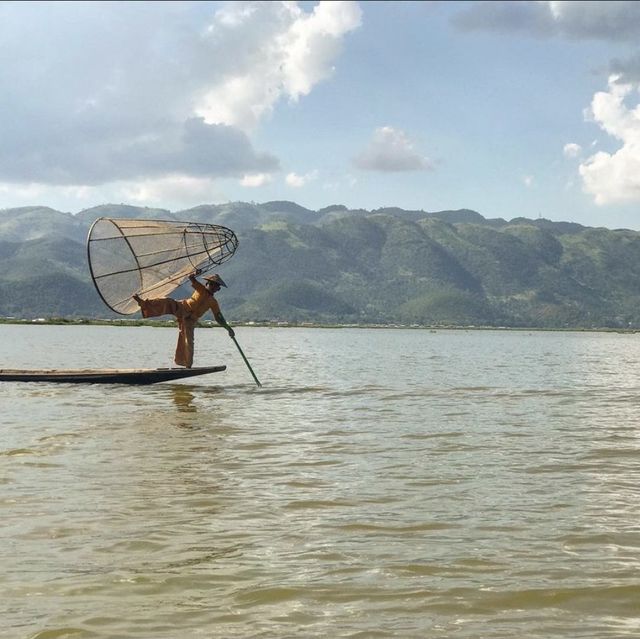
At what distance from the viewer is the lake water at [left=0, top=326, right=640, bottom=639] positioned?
246 inches

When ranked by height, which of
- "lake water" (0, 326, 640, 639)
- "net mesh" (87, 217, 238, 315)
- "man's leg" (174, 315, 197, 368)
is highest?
"net mesh" (87, 217, 238, 315)

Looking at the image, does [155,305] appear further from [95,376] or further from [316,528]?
[316,528]

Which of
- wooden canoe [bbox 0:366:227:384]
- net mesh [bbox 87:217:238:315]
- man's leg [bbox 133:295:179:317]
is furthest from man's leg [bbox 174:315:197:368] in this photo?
net mesh [bbox 87:217:238:315]

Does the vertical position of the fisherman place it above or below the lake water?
above

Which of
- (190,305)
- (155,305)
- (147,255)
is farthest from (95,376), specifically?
(147,255)

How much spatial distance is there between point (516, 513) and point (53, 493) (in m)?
6.23

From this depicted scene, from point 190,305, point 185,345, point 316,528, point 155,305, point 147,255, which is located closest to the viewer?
point 316,528

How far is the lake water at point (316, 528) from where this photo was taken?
624 cm

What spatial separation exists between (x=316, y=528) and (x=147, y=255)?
63.4 feet

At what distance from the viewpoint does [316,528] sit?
9000mm

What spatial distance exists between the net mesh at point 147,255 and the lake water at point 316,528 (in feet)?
23.7

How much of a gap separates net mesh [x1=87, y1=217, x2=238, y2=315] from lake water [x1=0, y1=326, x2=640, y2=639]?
722 cm

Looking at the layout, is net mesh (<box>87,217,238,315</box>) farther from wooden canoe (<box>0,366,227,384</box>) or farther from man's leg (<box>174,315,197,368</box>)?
wooden canoe (<box>0,366,227,384</box>)

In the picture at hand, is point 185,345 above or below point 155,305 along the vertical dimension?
below
